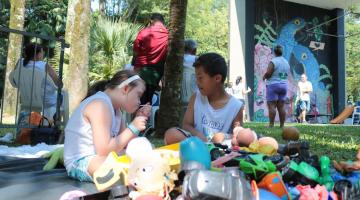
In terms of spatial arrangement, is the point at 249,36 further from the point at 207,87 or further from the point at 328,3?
the point at 207,87

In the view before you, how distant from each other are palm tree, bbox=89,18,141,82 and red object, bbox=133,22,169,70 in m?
10.4

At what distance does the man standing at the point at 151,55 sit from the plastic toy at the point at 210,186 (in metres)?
4.89

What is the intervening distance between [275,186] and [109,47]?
16.0 m

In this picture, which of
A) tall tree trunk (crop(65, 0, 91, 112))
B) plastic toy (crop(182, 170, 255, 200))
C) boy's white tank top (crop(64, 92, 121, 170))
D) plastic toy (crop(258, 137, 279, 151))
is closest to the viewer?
plastic toy (crop(182, 170, 255, 200))

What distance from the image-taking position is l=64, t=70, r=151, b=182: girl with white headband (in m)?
2.64

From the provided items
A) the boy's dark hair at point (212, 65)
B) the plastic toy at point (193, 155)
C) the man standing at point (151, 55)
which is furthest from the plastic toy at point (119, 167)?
the man standing at point (151, 55)

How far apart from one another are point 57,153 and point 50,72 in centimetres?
294

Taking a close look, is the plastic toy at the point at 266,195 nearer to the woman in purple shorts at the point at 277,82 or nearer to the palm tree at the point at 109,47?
the woman in purple shorts at the point at 277,82

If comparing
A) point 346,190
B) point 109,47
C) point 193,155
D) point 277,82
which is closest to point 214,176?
point 193,155

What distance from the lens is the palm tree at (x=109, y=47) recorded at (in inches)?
677

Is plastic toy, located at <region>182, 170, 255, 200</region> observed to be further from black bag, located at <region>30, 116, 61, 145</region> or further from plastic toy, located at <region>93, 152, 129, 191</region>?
black bag, located at <region>30, 116, 61, 145</region>

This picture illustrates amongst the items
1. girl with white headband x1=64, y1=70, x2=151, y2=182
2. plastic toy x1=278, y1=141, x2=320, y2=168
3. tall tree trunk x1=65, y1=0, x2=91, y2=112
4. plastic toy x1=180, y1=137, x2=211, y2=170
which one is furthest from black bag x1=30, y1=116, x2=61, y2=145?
plastic toy x1=180, y1=137, x2=211, y2=170

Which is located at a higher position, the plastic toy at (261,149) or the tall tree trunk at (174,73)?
the tall tree trunk at (174,73)

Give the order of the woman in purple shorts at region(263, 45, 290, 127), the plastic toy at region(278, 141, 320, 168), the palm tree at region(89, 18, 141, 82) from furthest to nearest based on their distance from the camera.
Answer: the palm tree at region(89, 18, 141, 82)
the woman in purple shorts at region(263, 45, 290, 127)
the plastic toy at region(278, 141, 320, 168)
